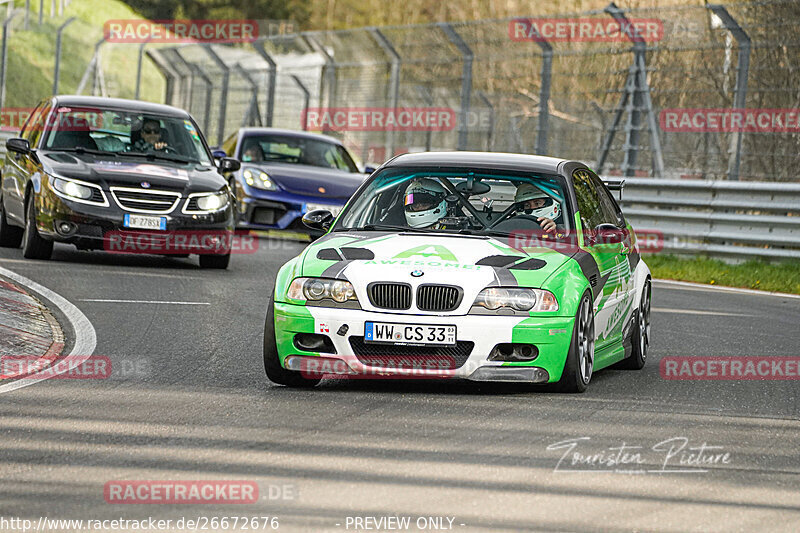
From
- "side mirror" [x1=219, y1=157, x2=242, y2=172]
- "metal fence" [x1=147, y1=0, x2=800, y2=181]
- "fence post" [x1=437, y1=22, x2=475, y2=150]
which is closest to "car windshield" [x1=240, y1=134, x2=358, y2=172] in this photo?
"fence post" [x1=437, y1=22, x2=475, y2=150]

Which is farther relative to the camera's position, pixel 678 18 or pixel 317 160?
pixel 317 160

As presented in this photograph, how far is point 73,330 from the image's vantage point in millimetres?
10219

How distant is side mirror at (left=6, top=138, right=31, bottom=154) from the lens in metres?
15.0

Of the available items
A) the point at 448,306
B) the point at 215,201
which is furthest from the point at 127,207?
the point at 448,306

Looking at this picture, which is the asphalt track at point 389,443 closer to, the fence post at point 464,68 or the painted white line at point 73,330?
the painted white line at point 73,330

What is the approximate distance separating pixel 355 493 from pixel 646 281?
16.4 feet

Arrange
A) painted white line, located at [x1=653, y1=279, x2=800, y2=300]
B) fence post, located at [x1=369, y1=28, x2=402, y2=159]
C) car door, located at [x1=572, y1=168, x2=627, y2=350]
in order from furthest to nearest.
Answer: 1. fence post, located at [x1=369, y1=28, x2=402, y2=159]
2. painted white line, located at [x1=653, y1=279, x2=800, y2=300]
3. car door, located at [x1=572, y1=168, x2=627, y2=350]

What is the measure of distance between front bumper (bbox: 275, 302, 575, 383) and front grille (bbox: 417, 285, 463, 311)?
0.21ft

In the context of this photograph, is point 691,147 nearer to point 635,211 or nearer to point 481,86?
point 635,211

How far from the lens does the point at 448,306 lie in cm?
791

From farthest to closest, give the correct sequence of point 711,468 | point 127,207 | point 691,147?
point 691,147, point 127,207, point 711,468
